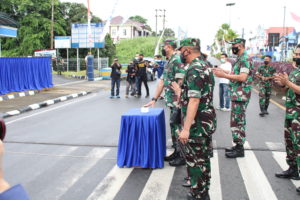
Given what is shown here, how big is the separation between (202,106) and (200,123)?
19cm

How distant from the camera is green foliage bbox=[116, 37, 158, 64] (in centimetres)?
6131

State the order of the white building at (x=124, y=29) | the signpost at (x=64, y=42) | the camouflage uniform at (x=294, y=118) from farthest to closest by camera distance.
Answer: the white building at (x=124, y=29), the signpost at (x=64, y=42), the camouflage uniform at (x=294, y=118)

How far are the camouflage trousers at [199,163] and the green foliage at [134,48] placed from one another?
55651mm

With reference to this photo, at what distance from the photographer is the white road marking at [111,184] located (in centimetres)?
434

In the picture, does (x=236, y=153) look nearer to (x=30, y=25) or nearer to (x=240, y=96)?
(x=240, y=96)

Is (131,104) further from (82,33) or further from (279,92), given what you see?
(82,33)

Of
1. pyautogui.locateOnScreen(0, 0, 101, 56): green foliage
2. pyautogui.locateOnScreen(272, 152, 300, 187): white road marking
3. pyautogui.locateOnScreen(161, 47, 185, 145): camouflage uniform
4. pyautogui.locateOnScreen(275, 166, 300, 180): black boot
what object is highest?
pyautogui.locateOnScreen(0, 0, 101, 56): green foliage

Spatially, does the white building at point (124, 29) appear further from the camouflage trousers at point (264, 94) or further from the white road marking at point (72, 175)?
the white road marking at point (72, 175)

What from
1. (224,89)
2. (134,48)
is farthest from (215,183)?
(134,48)

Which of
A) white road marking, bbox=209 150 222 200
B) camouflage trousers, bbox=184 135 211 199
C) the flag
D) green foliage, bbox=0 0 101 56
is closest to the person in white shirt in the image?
white road marking, bbox=209 150 222 200

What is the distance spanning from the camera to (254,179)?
488 cm

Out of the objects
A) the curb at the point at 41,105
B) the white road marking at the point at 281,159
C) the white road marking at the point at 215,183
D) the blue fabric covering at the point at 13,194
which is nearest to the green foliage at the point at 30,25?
the curb at the point at 41,105

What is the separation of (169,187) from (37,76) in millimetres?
12832

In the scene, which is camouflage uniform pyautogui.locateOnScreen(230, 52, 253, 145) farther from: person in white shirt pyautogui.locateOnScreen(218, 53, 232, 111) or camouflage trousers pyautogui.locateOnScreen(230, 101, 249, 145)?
person in white shirt pyautogui.locateOnScreen(218, 53, 232, 111)
